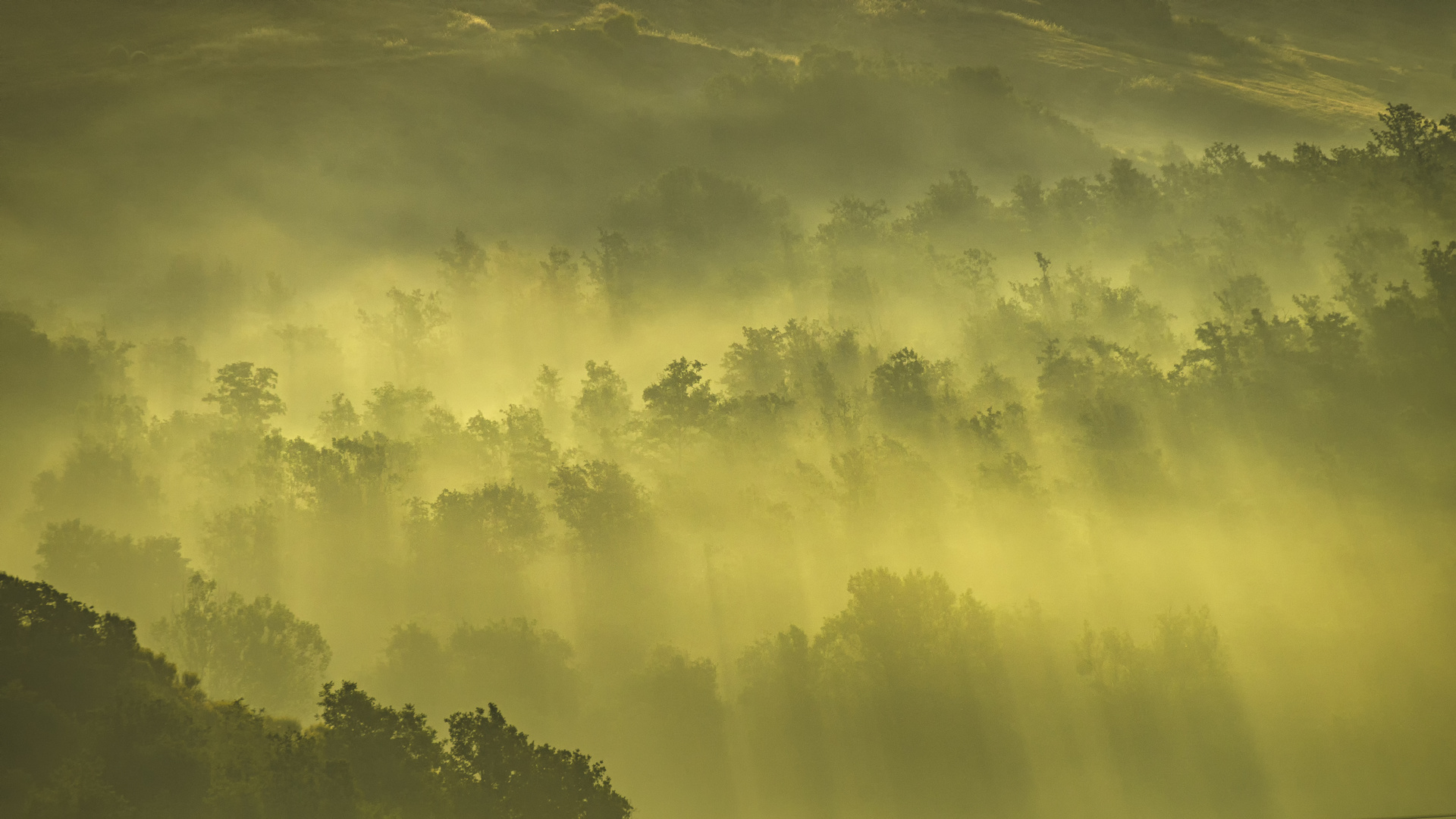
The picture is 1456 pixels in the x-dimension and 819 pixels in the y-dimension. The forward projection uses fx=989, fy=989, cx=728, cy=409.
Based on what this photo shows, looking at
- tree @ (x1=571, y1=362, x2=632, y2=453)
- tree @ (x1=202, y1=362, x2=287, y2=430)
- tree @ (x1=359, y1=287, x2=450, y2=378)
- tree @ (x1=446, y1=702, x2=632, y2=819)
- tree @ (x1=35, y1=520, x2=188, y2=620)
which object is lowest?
tree @ (x1=446, y1=702, x2=632, y2=819)

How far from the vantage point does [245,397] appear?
148 metres

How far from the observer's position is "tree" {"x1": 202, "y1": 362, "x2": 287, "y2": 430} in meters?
147

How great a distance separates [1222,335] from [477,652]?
7557 cm

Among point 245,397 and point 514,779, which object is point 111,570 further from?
point 514,779

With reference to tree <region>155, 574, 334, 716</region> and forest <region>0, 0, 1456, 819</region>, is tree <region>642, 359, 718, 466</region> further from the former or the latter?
tree <region>155, 574, 334, 716</region>

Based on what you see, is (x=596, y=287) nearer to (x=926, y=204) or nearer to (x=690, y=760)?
(x=926, y=204)

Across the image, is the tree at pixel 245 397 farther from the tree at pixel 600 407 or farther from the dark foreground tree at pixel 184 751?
the dark foreground tree at pixel 184 751

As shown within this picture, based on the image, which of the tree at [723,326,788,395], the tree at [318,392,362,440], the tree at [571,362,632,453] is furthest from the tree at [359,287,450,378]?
the tree at [723,326,788,395]

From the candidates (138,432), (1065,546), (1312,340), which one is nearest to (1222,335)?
(1312,340)

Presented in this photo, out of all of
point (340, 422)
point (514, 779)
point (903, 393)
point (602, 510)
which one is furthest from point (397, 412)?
point (514, 779)

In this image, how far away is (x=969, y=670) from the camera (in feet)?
264

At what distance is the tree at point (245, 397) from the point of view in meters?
147

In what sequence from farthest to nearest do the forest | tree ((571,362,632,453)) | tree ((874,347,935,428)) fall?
tree ((571,362,632,453)) < tree ((874,347,935,428)) < the forest

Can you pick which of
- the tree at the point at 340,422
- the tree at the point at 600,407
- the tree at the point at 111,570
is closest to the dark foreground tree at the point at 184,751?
the tree at the point at 111,570
